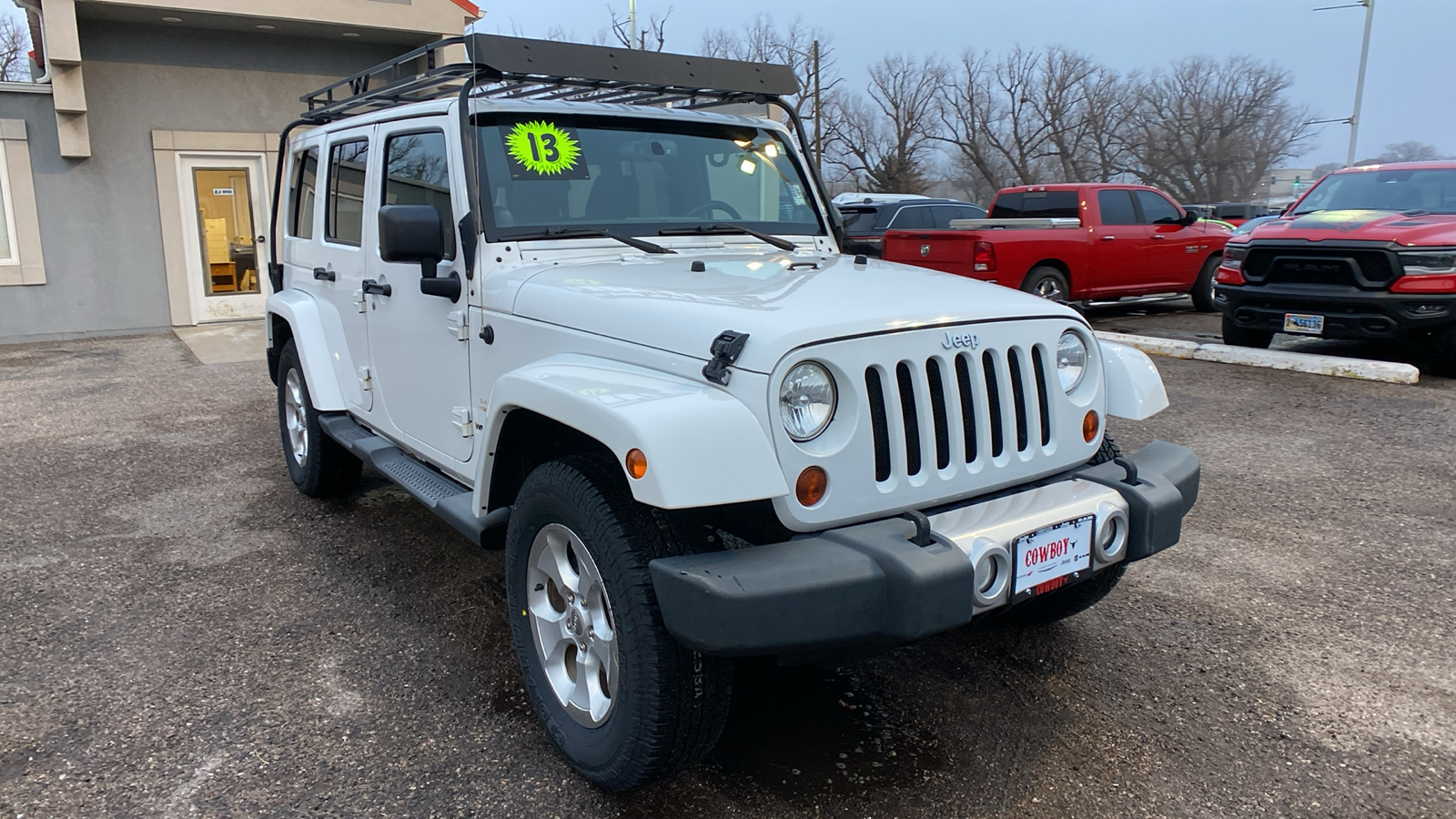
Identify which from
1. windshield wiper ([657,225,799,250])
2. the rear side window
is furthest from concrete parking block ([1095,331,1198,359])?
windshield wiper ([657,225,799,250])

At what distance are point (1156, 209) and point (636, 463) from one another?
12.3 meters

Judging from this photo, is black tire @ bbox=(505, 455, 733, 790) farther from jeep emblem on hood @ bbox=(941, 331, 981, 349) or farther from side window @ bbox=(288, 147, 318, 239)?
side window @ bbox=(288, 147, 318, 239)

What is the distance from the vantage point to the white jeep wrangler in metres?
2.30

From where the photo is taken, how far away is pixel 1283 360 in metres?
8.85

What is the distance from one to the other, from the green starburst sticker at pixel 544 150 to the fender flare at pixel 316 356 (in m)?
1.62

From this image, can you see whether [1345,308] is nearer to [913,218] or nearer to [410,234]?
[410,234]

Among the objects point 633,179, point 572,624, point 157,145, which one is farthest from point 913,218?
point 572,624

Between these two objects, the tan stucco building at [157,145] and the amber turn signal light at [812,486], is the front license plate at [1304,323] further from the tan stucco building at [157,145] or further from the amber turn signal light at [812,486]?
the tan stucco building at [157,145]

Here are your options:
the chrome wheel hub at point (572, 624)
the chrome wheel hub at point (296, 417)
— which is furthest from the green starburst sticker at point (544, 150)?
the chrome wheel hub at point (296, 417)

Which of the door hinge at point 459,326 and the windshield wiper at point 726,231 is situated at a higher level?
the windshield wiper at point 726,231

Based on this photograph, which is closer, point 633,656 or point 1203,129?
point 633,656

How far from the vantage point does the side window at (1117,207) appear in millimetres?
12422

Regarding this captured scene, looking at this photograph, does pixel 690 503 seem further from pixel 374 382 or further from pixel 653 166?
pixel 374 382

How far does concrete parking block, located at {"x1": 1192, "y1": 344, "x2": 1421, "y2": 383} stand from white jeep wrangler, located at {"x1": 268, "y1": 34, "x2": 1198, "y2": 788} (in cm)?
632
